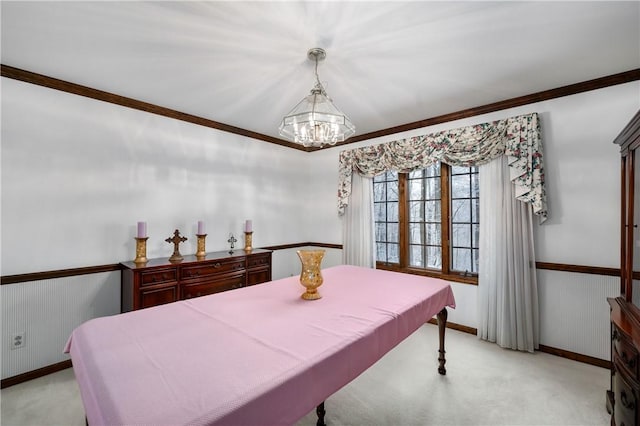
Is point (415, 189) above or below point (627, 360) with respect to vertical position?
above

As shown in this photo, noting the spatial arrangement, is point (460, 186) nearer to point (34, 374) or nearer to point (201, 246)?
point (201, 246)

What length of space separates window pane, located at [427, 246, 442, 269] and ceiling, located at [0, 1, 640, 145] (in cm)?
176

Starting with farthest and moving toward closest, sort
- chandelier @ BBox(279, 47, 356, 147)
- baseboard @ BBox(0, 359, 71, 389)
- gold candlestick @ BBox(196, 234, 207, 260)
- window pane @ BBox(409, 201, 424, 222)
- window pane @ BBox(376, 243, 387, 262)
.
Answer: window pane @ BBox(376, 243, 387, 262) → window pane @ BBox(409, 201, 424, 222) → gold candlestick @ BBox(196, 234, 207, 260) → baseboard @ BBox(0, 359, 71, 389) → chandelier @ BBox(279, 47, 356, 147)

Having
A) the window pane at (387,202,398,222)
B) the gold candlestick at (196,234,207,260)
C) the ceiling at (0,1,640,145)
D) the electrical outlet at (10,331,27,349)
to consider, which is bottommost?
the electrical outlet at (10,331,27,349)

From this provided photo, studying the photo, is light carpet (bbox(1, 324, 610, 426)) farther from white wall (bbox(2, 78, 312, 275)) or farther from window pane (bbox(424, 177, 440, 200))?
window pane (bbox(424, 177, 440, 200))

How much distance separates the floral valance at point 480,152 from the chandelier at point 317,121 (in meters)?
1.51

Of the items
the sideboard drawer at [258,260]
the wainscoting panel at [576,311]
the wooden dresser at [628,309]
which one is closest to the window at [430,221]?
the wainscoting panel at [576,311]

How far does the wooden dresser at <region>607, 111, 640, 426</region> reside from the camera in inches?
55.7

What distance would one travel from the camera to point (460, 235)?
134 inches

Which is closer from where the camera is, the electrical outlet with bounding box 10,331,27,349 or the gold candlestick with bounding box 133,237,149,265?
the electrical outlet with bounding box 10,331,27,349

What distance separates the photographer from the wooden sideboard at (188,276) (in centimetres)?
261

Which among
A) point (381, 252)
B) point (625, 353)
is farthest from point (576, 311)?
point (381, 252)

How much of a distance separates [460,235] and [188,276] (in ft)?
9.96

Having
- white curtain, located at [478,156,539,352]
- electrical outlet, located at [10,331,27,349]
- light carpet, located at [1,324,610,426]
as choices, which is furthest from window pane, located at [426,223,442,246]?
electrical outlet, located at [10,331,27,349]
